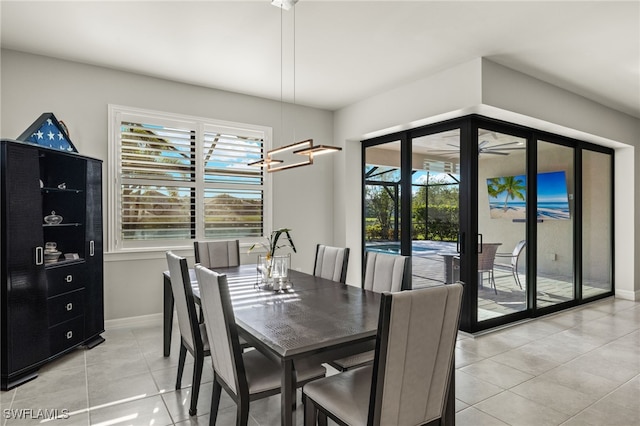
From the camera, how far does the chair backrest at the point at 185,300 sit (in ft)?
7.43

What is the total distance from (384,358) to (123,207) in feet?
11.9

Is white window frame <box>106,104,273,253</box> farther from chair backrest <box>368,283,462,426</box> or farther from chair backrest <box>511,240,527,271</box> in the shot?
chair backrest <box>368,283,462,426</box>

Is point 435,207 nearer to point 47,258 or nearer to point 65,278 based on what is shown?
point 65,278

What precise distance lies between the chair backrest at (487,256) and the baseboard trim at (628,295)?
3081mm

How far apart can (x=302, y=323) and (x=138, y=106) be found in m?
3.39

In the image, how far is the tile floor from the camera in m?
2.35

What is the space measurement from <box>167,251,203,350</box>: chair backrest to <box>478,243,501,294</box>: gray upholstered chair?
3021 millimetres

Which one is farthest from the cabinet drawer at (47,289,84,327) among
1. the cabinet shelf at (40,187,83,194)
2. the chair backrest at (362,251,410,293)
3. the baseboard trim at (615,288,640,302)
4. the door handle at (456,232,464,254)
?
the baseboard trim at (615,288,640,302)

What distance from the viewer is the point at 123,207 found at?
405 centimetres

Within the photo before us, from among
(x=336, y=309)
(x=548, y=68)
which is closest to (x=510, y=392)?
(x=336, y=309)

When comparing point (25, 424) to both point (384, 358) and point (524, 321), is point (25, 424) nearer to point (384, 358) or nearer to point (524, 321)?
point (384, 358)

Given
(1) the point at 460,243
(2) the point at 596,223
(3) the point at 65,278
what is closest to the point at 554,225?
(2) the point at 596,223

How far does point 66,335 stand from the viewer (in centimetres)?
320

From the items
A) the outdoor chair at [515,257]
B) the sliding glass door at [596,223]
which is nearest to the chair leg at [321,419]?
the outdoor chair at [515,257]
